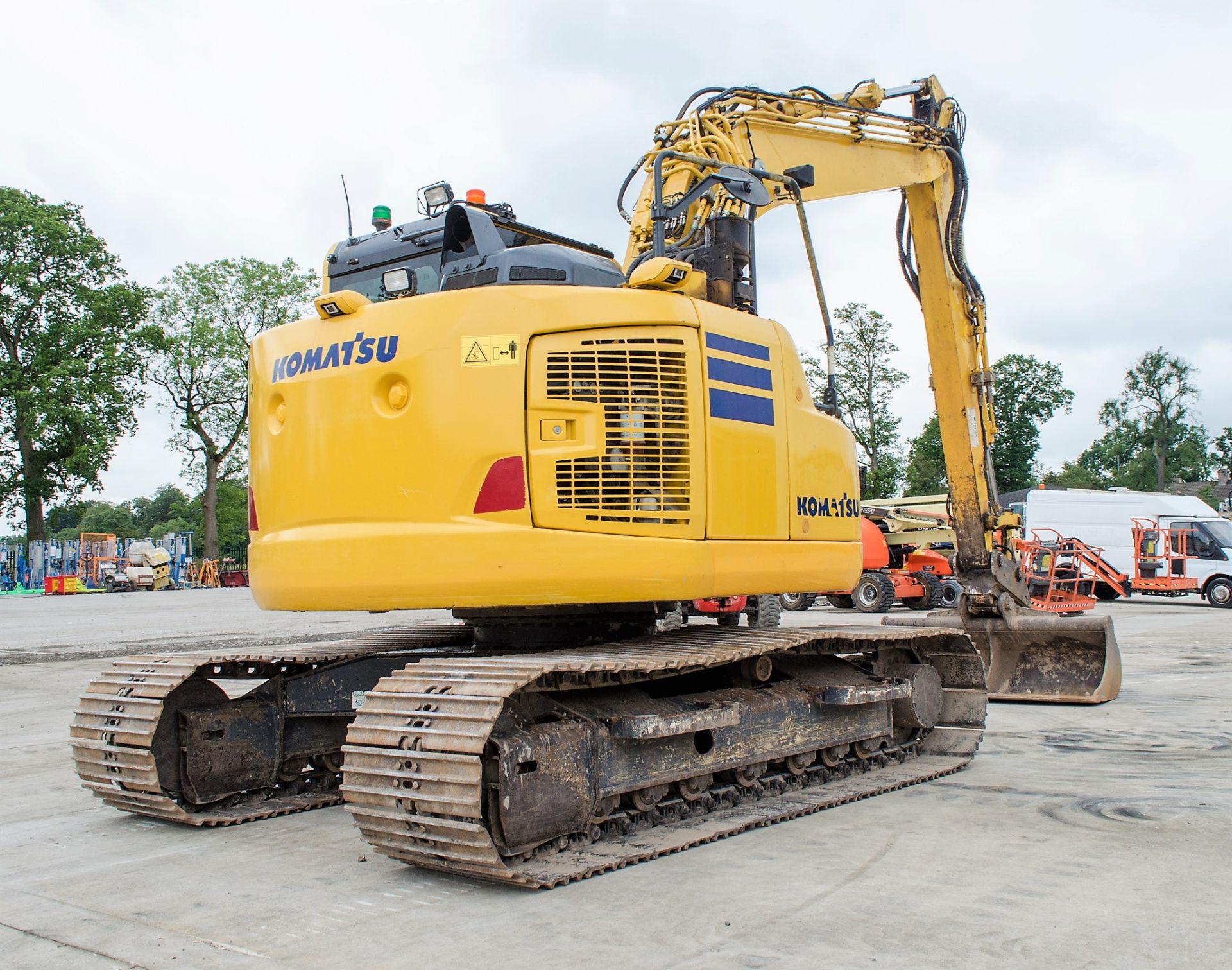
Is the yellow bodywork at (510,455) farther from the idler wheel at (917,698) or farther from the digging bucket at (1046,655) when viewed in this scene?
the digging bucket at (1046,655)

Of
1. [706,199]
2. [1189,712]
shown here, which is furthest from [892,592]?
[706,199]

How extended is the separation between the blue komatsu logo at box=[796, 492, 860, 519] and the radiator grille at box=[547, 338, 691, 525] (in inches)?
41.9

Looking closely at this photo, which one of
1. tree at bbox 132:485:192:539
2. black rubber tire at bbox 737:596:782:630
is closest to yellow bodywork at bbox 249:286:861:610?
black rubber tire at bbox 737:596:782:630

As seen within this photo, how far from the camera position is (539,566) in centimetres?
485

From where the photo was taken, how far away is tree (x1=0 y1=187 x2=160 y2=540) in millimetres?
47156

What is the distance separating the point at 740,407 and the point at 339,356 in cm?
199

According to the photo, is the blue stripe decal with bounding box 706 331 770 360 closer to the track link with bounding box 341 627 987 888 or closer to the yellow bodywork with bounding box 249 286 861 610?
the yellow bodywork with bounding box 249 286 861 610

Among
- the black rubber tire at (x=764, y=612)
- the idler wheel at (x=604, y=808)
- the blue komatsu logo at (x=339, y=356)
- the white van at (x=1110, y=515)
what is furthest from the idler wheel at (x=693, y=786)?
the white van at (x=1110, y=515)

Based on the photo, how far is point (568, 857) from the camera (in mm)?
4723

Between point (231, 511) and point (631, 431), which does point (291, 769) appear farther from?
point (231, 511)

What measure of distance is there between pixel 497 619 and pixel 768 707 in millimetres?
1535

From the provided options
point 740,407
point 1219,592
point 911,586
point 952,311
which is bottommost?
point 1219,592

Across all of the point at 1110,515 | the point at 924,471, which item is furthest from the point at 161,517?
the point at 1110,515

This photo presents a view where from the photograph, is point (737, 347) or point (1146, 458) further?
point (1146, 458)
